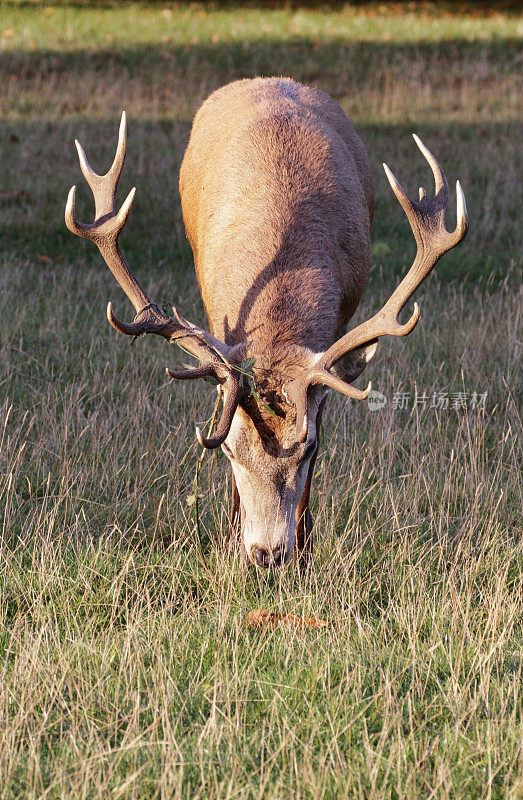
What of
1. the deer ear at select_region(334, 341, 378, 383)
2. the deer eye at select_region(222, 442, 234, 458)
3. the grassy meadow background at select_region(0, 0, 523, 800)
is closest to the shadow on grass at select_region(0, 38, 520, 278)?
the grassy meadow background at select_region(0, 0, 523, 800)

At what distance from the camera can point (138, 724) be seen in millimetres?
3082

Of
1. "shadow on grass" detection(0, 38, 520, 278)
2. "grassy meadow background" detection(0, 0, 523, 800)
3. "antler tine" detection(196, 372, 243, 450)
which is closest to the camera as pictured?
"grassy meadow background" detection(0, 0, 523, 800)

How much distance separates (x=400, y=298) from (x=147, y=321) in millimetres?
1158

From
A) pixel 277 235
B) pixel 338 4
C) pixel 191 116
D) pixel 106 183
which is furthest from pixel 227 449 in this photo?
pixel 338 4

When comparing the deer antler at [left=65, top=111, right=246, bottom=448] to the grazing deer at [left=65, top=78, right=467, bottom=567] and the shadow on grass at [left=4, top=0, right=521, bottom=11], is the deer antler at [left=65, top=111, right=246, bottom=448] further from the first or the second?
the shadow on grass at [left=4, top=0, right=521, bottom=11]

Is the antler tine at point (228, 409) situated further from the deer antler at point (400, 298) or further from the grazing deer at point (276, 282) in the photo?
the deer antler at point (400, 298)

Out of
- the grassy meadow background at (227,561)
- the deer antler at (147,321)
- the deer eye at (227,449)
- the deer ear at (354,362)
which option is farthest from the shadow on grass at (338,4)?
the deer eye at (227,449)

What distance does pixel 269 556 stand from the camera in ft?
13.6

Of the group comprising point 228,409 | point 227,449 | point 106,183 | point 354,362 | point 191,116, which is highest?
point 191,116

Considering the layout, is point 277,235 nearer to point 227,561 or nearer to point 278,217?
point 278,217

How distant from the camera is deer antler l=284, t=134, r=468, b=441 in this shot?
4051 mm

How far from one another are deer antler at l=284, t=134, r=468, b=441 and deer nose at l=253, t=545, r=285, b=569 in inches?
21.3

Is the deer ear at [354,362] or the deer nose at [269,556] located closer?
the deer nose at [269,556]

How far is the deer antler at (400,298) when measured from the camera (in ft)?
13.3
